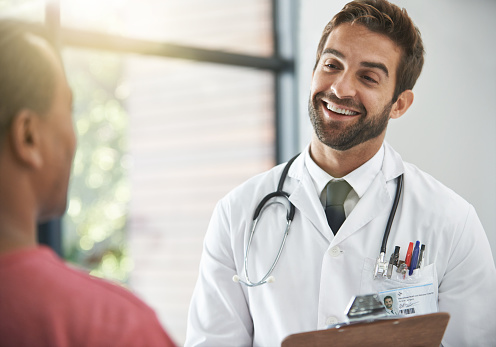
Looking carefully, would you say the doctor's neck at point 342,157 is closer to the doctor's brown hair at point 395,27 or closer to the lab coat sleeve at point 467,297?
the doctor's brown hair at point 395,27

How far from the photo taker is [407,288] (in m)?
1.33

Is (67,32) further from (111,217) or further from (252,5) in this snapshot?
(252,5)

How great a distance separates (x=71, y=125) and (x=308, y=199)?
839mm

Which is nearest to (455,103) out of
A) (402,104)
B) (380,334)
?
(402,104)

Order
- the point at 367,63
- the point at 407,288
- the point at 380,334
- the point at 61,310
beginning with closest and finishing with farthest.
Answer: the point at 61,310 → the point at 380,334 → the point at 407,288 → the point at 367,63

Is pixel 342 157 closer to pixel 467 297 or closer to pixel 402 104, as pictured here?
pixel 402 104

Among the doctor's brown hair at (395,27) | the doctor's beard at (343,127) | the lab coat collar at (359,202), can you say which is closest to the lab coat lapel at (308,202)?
the lab coat collar at (359,202)

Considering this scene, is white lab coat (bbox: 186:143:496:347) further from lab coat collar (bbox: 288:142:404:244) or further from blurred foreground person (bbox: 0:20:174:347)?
blurred foreground person (bbox: 0:20:174:347)

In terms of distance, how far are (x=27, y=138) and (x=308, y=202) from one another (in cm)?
89

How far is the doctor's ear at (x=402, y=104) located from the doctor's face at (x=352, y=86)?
7 cm

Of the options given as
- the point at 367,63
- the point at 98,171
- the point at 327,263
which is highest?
the point at 367,63

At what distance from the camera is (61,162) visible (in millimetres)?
684

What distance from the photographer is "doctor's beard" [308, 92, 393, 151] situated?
56.7 inches

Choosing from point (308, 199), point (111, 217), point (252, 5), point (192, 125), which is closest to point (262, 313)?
point (308, 199)
